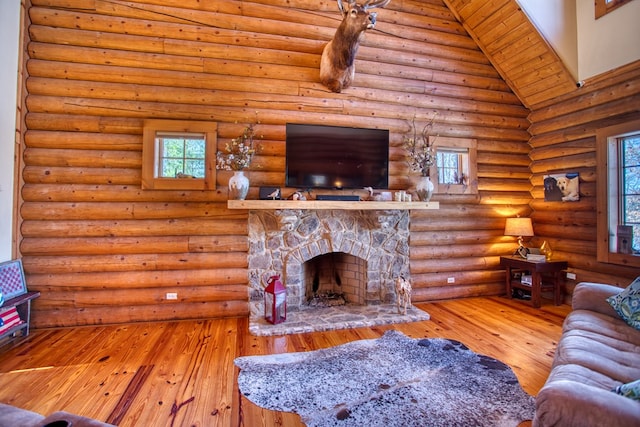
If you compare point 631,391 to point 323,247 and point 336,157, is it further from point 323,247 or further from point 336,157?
point 336,157

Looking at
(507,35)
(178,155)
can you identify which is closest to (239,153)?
(178,155)

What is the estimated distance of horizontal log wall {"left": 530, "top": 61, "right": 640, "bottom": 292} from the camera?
363 cm

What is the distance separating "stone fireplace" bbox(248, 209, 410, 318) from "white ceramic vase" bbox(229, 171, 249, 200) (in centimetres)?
35

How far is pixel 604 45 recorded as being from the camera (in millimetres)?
3637

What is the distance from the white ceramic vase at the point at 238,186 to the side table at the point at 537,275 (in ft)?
13.1

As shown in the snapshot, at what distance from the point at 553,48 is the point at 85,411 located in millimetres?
6188

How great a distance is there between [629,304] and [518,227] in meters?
2.46

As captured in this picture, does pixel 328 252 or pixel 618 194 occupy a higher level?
pixel 618 194

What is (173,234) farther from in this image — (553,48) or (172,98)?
(553,48)

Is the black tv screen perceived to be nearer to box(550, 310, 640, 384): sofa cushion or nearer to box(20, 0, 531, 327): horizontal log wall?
box(20, 0, 531, 327): horizontal log wall

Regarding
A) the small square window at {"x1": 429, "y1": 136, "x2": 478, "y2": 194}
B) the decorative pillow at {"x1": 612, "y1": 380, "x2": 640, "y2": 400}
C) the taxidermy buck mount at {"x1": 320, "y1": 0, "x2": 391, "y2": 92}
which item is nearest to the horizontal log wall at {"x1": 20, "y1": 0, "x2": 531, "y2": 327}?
the taxidermy buck mount at {"x1": 320, "y1": 0, "x2": 391, "y2": 92}

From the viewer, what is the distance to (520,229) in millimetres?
4398

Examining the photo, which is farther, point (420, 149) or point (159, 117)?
point (420, 149)

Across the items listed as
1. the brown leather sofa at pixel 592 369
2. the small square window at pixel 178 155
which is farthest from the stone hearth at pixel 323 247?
the brown leather sofa at pixel 592 369
